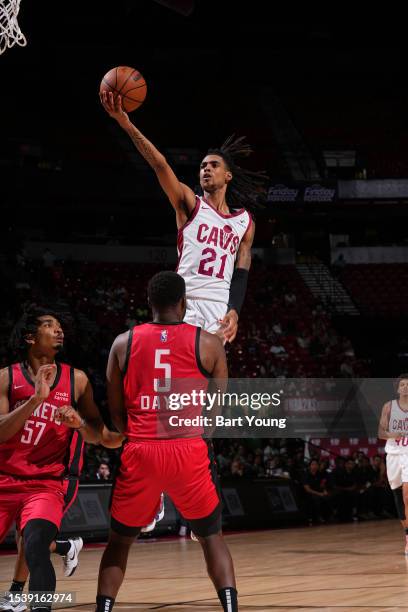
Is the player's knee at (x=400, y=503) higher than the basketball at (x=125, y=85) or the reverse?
the reverse

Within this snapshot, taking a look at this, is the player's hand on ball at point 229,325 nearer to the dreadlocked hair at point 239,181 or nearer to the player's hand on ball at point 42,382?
the dreadlocked hair at point 239,181

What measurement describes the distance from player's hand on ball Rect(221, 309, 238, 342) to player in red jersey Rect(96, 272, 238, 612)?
109 centimetres

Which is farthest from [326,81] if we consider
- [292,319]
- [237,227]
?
[237,227]

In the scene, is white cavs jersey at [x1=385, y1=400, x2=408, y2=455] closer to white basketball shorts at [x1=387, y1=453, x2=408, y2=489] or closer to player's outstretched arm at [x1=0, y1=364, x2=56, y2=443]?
white basketball shorts at [x1=387, y1=453, x2=408, y2=489]

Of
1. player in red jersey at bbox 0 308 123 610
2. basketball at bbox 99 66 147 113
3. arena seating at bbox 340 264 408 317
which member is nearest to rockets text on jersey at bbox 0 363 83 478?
player in red jersey at bbox 0 308 123 610

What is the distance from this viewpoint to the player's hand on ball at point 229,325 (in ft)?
18.8

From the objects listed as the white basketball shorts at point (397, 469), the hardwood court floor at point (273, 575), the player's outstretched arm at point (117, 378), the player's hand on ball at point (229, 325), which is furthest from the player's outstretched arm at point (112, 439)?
the white basketball shorts at point (397, 469)

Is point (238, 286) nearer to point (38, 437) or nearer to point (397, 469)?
point (38, 437)

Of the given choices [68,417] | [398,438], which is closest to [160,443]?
[68,417]

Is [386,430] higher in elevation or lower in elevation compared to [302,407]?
lower

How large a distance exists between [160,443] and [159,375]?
329 mm

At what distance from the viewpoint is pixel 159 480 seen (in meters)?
4.44

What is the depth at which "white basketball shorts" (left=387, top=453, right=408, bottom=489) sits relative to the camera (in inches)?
399

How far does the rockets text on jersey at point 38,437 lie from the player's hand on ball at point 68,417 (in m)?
0.32
